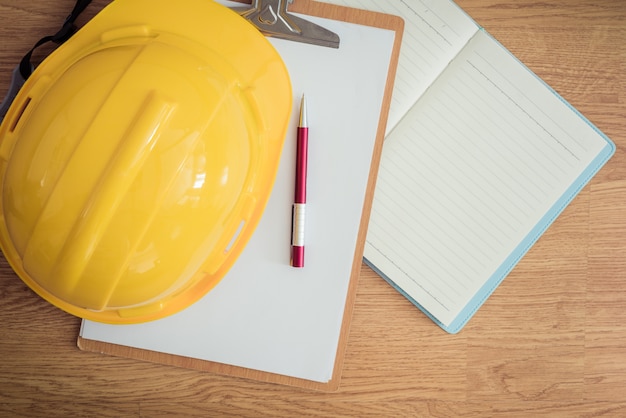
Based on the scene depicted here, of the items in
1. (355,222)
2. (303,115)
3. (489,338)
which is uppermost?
(303,115)

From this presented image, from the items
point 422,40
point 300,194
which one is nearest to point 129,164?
point 300,194

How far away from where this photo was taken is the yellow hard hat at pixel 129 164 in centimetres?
48

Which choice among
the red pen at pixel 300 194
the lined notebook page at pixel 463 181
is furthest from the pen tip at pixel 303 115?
the lined notebook page at pixel 463 181

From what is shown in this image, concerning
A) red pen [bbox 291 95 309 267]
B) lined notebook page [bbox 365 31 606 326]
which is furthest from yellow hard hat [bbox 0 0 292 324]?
lined notebook page [bbox 365 31 606 326]

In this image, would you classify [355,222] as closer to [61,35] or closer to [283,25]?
[283,25]

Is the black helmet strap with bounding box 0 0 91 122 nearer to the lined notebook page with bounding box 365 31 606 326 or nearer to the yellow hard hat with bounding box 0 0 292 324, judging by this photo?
the yellow hard hat with bounding box 0 0 292 324

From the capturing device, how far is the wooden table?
0.70 metres

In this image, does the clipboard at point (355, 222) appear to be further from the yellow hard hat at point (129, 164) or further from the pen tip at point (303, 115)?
the yellow hard hat at point (129, 164)

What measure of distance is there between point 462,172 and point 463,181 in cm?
1

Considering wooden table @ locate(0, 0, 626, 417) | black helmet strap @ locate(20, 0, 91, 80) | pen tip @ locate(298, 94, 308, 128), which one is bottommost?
wooden table @ locate(0, 0, 626, 417)

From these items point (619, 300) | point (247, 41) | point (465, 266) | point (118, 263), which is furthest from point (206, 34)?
point (619, 300)

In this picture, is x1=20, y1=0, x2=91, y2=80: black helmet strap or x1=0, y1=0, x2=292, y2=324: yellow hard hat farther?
x1=20, y1=0, x2=91, y2=80: black helmet strap

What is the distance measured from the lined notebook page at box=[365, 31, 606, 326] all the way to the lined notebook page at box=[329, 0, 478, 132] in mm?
13

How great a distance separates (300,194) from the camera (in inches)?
26.0
